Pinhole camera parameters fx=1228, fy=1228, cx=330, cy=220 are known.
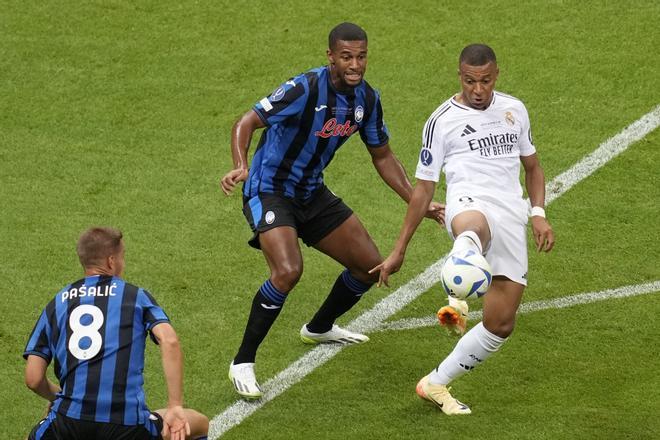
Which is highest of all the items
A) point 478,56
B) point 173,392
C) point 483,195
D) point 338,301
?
point 478,56

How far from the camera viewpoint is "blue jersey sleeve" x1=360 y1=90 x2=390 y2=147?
26.6 feet

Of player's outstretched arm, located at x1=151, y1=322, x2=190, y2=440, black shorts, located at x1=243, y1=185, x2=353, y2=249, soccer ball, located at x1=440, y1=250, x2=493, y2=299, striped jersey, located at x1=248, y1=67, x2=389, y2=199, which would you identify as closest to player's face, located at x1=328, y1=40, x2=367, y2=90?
striped jersey, located at x1=248, y1=67, x2=389, y2=199

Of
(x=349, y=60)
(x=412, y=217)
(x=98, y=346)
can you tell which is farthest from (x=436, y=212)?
(x=98, y=346)

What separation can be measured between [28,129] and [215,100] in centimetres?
177

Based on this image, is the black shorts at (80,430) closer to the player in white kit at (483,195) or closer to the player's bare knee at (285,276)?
the player's bare knee at (285,276)

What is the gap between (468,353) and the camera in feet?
24.0

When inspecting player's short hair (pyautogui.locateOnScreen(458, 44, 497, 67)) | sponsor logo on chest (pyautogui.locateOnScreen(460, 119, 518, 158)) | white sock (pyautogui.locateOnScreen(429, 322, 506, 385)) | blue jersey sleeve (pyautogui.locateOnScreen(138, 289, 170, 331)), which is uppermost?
player's short hair (pyautogui.locateOnScreen(458, 44, 497, 67))

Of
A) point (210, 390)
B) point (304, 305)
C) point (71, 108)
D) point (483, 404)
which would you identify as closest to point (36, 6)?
point (71, 108)

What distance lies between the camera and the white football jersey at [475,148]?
24.2ft

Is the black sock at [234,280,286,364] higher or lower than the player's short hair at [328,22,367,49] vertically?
lower

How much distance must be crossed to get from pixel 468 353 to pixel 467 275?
2.61 ft

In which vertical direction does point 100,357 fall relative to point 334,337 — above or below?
above

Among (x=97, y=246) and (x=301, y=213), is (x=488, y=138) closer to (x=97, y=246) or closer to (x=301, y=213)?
(x=301, y=213)

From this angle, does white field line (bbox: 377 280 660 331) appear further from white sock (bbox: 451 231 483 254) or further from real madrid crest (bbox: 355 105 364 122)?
white sock (bbox: 451 231 483 254)
